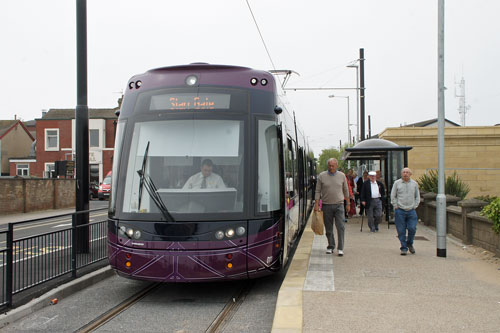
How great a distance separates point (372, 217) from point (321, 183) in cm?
461

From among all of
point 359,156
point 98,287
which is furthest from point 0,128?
point 98,287

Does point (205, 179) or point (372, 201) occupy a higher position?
point (205, 179)

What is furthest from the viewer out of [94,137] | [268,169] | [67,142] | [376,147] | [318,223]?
[94,137]

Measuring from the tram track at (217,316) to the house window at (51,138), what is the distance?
148 ft

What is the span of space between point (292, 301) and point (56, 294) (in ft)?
10.3

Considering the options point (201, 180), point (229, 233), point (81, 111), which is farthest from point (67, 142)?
point (229, 233)

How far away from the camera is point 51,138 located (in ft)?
163

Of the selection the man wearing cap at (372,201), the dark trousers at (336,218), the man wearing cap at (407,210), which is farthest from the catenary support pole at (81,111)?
the man wearing cap at (372,201)

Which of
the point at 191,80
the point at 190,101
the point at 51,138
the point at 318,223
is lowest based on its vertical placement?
the point at 318,223

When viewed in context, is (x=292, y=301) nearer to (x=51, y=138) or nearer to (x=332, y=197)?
(x=332, y=197)

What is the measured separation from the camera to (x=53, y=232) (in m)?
7.13

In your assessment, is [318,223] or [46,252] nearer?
[46,252]

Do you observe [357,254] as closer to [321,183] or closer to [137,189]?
[321,183]

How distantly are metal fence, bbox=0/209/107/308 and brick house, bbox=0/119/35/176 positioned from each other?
56100 millimetres
